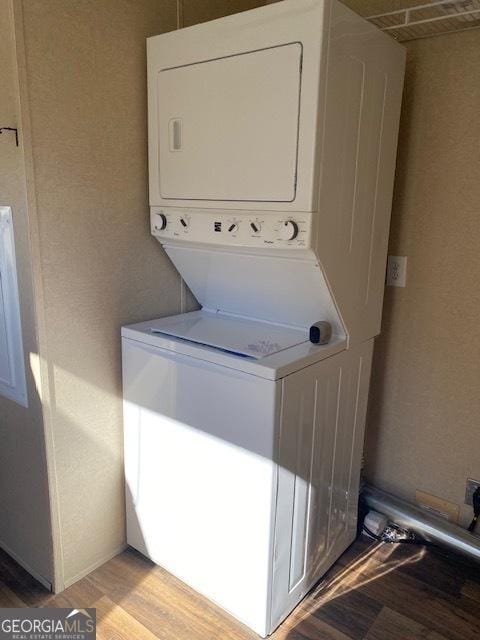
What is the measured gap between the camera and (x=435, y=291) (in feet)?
6.40

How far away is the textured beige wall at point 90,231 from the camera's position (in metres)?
1.51

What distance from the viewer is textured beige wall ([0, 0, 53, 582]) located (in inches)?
57.2

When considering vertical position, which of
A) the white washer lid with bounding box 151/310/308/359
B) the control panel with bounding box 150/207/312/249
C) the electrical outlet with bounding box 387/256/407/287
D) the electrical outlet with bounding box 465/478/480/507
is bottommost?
the electrical outlet with bounding box 465/478/480/507

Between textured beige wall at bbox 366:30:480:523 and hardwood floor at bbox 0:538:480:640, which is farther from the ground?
textured beige wall at bbox 366:30:480:523

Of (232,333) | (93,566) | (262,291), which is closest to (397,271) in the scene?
(262,291)

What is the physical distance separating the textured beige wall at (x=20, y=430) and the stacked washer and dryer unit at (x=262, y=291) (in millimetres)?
339

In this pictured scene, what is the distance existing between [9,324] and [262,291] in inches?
36.1

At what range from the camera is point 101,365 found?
5.90 feet

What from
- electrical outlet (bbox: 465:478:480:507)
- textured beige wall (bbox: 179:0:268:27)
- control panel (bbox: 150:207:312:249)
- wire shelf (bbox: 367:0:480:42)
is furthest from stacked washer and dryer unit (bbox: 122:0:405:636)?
electrical outlet (bbox: 465:478:480:507)

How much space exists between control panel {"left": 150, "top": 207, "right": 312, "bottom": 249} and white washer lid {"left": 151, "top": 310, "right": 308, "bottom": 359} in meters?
0.33

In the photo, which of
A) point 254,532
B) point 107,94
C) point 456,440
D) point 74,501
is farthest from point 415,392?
point 107,94

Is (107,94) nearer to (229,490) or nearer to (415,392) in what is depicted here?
(229,490)

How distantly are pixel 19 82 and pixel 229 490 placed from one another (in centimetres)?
142

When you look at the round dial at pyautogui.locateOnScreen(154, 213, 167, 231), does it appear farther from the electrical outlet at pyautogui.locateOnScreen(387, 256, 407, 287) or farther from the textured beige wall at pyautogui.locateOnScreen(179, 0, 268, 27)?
the electrical outlet at pyautogui.locateOnScreen(387, 256, 407, 287)
